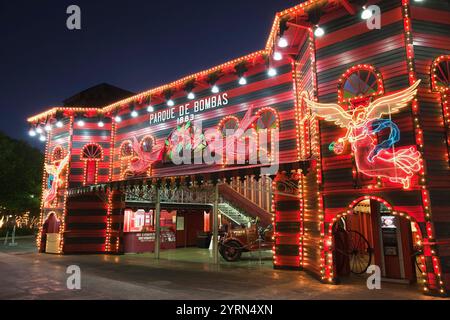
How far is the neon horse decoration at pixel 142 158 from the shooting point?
16.8m

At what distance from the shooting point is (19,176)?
34000 millimetres

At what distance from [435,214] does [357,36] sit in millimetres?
5415

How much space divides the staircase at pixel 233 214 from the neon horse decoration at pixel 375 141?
921 cm

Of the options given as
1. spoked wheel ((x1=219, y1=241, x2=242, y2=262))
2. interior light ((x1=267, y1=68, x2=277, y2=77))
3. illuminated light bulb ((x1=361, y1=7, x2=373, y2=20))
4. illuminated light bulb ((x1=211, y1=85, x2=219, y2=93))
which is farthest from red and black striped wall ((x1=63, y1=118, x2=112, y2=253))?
illuminated light bulb ((x1=361, y1=7, x2=373, y2=20))

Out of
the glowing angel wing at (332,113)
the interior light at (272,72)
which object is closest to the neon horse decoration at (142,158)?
the interior light at (272,72)

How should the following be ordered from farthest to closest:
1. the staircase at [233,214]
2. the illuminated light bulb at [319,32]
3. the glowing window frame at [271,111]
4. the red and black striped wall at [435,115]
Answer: the staircase at [233,214], the glowing window frame at [271,111], the illuminated light bulb at [319,32], the red and black striped wall at [435,115]

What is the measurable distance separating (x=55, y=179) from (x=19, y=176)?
65.0ft

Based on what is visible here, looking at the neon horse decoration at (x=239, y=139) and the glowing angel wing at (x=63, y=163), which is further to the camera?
the glowing angel wing at (x=63, y=163)

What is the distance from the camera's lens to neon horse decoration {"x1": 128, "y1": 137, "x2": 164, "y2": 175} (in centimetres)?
1681

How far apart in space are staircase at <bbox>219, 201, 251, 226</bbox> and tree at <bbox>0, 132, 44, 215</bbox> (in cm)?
2366

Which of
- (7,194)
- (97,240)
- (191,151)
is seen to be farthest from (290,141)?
(7,194)

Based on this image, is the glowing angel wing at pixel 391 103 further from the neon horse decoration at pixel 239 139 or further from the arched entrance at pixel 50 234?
the arched entrance at pixel 50 234

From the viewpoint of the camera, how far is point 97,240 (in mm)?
17500

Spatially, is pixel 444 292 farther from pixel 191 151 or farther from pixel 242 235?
pixel 191 151
